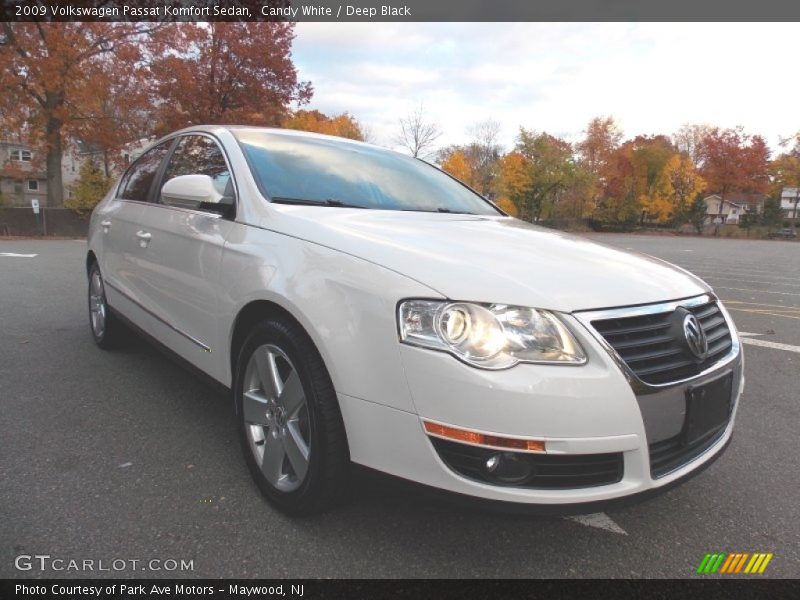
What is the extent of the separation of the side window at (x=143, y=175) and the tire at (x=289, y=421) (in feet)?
6.51

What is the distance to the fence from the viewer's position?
2136 centimetres

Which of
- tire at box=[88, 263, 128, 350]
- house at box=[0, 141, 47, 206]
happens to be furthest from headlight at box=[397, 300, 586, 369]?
house at box=[0, 141, 47, 206]

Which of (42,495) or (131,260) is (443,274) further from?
(131,260)

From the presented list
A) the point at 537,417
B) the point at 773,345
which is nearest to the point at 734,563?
the point at 537,417

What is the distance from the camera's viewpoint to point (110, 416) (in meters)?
3.12

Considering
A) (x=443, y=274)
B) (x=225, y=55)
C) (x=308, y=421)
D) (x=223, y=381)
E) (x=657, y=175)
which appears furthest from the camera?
(x=657, y=175)

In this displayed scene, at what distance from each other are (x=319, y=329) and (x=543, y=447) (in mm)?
832

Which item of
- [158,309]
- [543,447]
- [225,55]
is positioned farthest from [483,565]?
[225,55]

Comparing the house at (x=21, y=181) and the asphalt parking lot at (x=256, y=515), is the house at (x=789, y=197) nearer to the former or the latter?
the house at (x=21, y=181)

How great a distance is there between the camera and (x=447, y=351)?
165 cm

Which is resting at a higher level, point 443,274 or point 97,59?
point 97,59

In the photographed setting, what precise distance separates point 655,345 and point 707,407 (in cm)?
35
